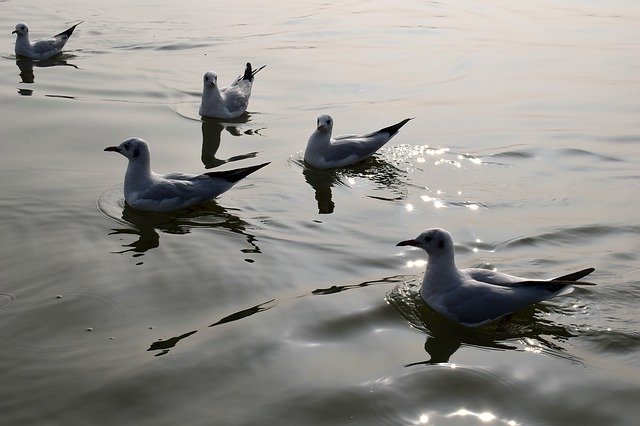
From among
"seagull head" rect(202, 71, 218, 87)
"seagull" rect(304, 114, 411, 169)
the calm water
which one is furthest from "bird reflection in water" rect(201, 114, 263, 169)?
"seagull" rect(304, 114, 411, 169)

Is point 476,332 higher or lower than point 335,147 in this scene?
lower

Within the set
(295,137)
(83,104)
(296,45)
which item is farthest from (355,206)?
(296,45)

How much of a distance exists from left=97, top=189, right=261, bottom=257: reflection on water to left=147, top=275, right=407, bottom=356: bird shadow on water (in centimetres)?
128

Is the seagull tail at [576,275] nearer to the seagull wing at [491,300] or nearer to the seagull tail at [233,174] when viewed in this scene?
the seagull wing at [491,300]

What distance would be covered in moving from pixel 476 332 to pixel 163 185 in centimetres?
425

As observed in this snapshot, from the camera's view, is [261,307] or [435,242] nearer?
[261,307]

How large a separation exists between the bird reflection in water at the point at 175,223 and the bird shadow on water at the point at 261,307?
1204 mm

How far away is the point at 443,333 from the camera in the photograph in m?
7.66

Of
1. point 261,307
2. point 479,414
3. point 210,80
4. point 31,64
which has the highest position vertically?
point 210,80

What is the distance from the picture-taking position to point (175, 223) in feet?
32.5

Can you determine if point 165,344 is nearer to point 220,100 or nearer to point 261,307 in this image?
point 261,307

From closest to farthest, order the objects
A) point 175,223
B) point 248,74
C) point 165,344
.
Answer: point 165,344 → point 175,223 → point 248,74

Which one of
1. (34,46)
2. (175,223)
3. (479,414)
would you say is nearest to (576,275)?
(479,414)

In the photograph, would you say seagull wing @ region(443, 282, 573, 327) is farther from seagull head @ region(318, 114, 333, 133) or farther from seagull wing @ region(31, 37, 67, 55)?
seagull wing @ region(31, 37, 67, 55)
